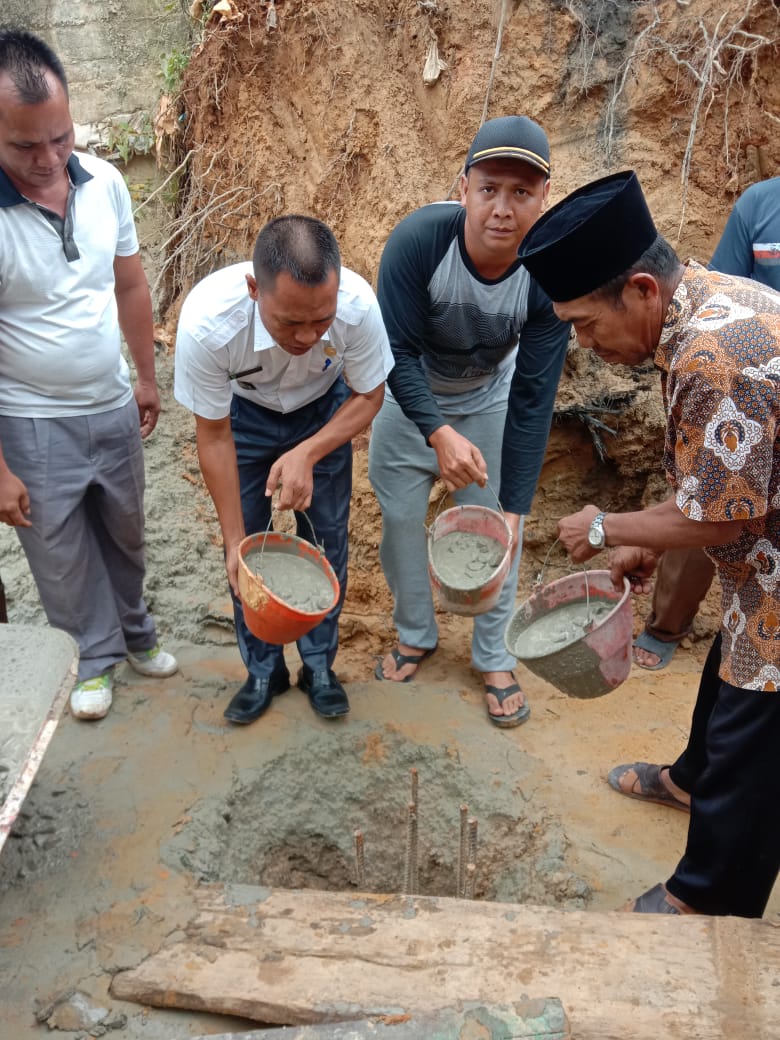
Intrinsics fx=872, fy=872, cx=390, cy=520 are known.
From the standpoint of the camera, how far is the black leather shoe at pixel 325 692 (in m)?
3.13

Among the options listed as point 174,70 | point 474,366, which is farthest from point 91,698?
point 174,70

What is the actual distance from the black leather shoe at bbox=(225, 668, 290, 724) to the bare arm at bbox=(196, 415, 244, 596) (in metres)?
0.59

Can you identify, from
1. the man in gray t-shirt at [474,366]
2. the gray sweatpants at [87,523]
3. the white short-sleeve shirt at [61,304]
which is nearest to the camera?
the white short-sleeve shirt at [61,304]

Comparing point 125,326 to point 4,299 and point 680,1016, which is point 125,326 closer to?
point 4,299

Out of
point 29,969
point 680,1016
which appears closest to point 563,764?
point 680,1016

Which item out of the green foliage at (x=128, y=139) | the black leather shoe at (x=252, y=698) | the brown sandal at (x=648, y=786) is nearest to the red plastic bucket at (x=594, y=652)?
the brown sandal at (x=648, y=786)

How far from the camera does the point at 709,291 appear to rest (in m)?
1.80

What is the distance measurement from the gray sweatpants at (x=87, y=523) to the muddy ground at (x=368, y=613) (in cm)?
30

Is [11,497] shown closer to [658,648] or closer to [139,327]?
[139,327]

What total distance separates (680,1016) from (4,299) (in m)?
2.54

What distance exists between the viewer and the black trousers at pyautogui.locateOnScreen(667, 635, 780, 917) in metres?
2.03

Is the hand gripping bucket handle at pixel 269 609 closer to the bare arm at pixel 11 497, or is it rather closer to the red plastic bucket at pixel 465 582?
the red plastic bucket at pixel 465 582

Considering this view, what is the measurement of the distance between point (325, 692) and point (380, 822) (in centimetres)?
50

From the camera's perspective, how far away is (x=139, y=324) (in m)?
3.15
